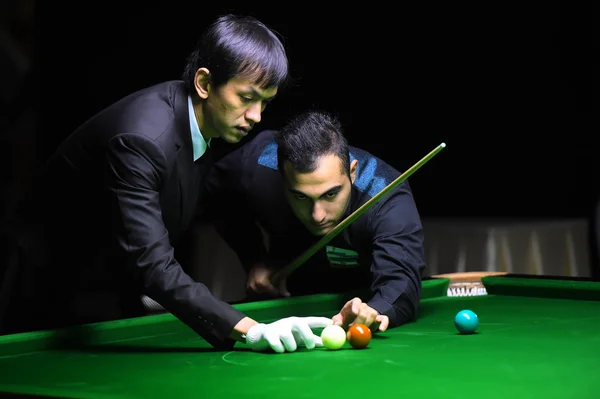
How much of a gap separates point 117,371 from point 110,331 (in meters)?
0.49

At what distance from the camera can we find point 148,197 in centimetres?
265

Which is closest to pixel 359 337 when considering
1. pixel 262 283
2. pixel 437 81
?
pixel 262 283

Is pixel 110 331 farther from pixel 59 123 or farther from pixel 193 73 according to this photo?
pixel 59 123

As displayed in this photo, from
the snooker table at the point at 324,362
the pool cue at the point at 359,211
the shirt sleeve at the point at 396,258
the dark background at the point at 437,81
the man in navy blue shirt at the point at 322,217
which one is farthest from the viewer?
the dark background at the point at 437,81

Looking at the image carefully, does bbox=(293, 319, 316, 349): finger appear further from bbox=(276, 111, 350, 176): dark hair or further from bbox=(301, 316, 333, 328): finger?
bbox=(276, 111, 350, 176): dark hair

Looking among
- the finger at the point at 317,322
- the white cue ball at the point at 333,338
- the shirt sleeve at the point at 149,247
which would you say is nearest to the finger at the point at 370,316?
the finger at the point at 317,322

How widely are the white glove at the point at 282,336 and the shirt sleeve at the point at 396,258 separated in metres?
0.51

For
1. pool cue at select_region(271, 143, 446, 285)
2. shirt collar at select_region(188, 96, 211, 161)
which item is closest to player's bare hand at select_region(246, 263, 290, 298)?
pool cue at select_region(271, 143, 446, 285)

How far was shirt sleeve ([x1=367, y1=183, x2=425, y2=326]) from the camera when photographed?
3055 millimetres

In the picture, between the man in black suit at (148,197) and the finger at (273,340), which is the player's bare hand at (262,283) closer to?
the man in black suit at (148,197)

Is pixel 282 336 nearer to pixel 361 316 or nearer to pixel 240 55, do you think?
pixel 361 316

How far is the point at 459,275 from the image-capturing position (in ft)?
12.3

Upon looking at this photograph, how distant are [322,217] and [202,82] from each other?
68 cm

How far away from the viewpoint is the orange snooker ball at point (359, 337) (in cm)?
253
